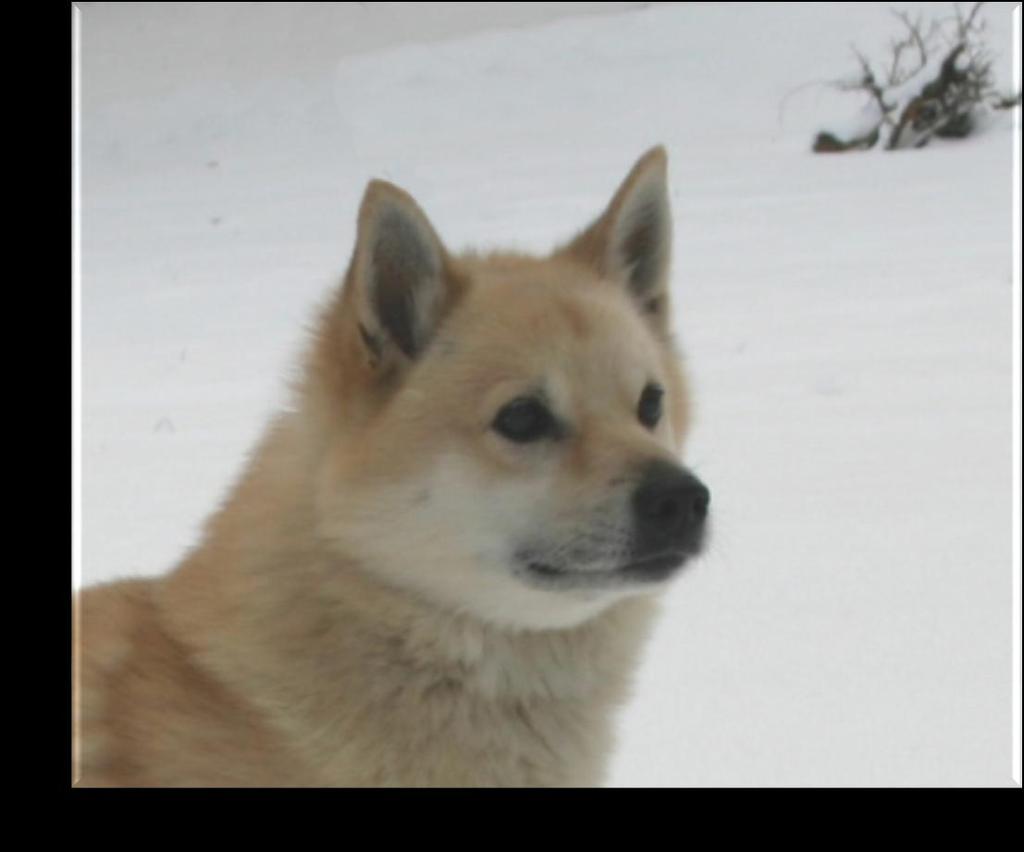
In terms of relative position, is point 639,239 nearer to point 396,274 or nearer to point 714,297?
point 396,274

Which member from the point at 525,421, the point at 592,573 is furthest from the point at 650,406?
the point at 592,573

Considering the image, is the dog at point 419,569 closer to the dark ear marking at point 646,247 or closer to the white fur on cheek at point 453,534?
the white fur on cheek at point 453,534

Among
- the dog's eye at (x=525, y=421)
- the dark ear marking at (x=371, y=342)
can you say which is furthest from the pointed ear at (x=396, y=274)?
the dog's eye at (x=525, y=421)

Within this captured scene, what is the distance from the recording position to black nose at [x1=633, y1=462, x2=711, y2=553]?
1.98 m

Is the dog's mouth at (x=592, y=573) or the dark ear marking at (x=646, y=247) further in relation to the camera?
the dark ear marking at (x=646, y=247)

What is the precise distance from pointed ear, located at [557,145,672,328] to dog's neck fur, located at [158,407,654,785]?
2.27 feet

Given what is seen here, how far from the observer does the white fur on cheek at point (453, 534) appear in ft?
6.63

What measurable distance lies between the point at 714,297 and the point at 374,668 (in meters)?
4.89

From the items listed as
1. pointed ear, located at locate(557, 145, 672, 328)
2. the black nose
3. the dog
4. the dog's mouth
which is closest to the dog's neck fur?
the dog

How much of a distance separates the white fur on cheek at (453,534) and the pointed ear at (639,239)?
60 cm

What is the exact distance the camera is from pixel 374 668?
80.1 inches

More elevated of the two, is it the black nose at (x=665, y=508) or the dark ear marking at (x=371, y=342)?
the dark ear marking at (x=371, y=342)

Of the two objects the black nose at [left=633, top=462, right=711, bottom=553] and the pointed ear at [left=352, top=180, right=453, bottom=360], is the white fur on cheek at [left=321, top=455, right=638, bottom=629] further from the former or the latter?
the pointed ear at [left=352, top=180, right=453, bottom=360]

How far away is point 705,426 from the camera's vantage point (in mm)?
4801
